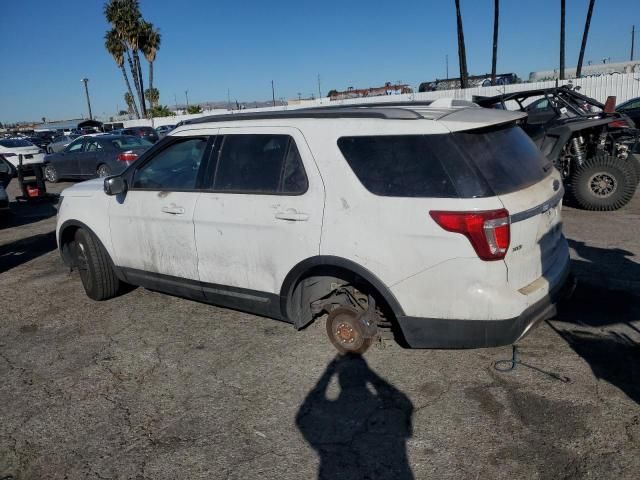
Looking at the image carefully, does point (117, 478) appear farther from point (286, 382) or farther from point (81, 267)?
point (81, 267)

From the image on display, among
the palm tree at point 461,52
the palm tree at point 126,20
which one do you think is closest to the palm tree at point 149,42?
the palm tree at point 126,20

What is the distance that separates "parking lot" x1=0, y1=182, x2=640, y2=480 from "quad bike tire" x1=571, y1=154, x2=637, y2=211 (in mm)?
3512

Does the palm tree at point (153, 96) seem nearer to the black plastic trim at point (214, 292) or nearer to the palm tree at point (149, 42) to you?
the palm tree at point (149, 42)

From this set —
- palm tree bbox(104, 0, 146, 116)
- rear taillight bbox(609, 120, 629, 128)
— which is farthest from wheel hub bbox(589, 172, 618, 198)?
palm tree bbox(104, 0, 146, 116)

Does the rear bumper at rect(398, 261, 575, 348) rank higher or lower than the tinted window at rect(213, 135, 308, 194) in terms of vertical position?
lower

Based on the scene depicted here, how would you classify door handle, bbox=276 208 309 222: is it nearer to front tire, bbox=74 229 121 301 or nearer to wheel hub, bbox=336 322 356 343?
wheel hub, bbox=336 322 356 343

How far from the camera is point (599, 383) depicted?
3.21 metres

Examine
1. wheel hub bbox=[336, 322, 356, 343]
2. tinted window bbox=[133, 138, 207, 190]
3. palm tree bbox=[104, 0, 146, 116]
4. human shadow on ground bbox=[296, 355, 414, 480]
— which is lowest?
human shadow on ground bbox=[296, 355, 414, 480]

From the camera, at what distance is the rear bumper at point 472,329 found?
304 cm

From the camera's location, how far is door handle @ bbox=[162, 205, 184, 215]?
4062 millimetres

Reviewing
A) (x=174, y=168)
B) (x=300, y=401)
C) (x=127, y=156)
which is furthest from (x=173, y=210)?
(x=127, y=156)

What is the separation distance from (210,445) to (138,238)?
2138mm

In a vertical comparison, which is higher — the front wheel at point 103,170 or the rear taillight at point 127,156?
the rear taillight at point 127,156

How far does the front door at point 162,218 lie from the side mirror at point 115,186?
2.6 inches
